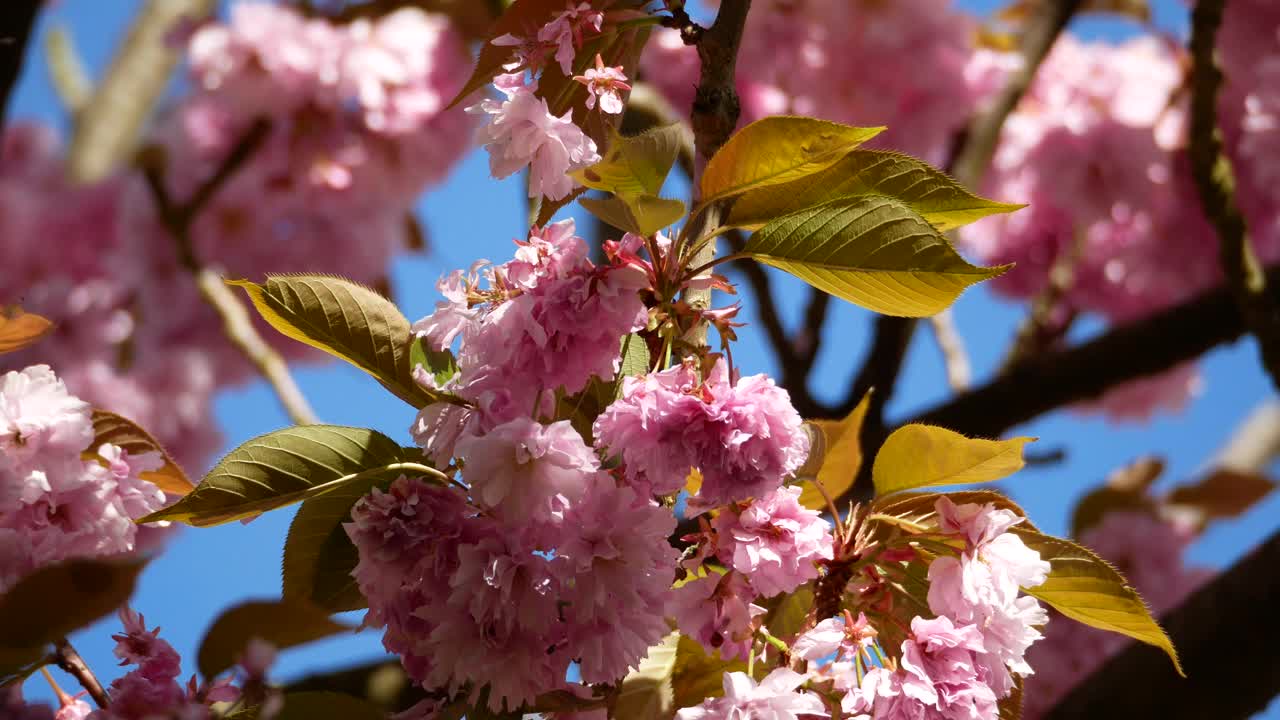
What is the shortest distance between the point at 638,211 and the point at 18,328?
0.46 m

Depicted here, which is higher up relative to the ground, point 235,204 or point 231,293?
point 235,204

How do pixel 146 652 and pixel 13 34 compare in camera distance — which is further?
pixel 13 34

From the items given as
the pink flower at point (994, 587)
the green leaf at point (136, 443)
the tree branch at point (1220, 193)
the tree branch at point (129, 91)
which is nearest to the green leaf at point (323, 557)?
the green leaf at point (136, 443)

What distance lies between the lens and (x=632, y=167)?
0.60m

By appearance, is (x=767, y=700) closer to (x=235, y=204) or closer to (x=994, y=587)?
(x=994, y=587)

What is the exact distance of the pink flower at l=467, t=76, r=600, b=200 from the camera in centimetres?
64

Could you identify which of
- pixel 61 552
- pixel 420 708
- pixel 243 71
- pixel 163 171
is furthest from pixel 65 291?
pixel 420 708

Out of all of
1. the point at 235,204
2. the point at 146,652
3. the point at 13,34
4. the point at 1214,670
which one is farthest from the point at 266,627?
the point at 235,204

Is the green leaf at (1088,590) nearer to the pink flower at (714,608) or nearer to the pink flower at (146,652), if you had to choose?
the pink flower at (714,608)

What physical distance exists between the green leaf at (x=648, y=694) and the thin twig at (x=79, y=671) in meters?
0.29

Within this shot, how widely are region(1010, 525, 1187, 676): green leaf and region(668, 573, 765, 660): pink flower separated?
0.18 meters

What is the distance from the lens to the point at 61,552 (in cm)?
74

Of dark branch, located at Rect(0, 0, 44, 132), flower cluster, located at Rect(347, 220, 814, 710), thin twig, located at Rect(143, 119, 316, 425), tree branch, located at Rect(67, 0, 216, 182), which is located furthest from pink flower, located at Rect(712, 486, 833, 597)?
tree branch, located at Rect(67, 0, 216, 182)

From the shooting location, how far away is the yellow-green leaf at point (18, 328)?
780 millimetres
